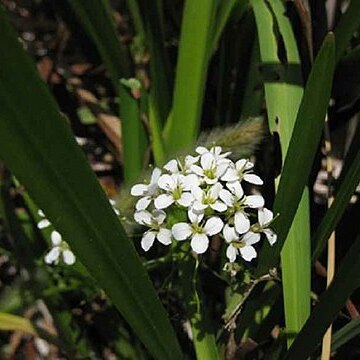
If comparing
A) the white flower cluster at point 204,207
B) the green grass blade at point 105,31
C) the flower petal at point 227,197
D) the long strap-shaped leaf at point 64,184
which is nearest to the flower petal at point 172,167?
the white flower cluster at point 204,207

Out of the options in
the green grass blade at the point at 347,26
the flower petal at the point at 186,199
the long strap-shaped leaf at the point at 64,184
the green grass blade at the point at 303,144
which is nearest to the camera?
the long strap-shaped leaf at the point at 64,184

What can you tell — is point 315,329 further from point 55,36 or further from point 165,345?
point 55,36

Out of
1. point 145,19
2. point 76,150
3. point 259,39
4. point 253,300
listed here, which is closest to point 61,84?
point 145,19

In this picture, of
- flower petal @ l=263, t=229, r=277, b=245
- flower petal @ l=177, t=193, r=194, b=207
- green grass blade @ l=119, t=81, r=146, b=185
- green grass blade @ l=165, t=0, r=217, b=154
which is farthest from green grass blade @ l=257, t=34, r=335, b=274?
green grass blade @ l=119, t=81, r=146, b=185

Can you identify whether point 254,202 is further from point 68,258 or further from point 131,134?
point 131,134

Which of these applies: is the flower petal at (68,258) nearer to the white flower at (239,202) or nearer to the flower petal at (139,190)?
the flower petal at (139,190)

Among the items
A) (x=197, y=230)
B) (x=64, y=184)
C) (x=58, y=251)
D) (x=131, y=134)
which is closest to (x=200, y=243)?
(x=197, y=230)

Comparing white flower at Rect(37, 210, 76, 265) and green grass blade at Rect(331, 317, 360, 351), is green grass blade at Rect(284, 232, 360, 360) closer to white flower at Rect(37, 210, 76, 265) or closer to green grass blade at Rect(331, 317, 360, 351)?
green grass blade at Rect(331, 317, 360, 351)
